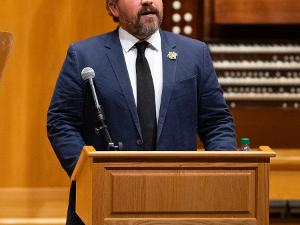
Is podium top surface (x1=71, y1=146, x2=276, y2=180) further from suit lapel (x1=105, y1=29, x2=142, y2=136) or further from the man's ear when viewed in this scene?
the man's ear

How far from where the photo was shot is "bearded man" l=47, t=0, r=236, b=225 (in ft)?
8.80

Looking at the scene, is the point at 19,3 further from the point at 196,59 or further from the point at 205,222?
the point at 205,222

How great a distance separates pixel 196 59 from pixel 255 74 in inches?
57.5

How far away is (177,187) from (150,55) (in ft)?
2.25

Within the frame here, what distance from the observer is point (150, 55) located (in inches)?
110

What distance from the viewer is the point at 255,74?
4.23 meters

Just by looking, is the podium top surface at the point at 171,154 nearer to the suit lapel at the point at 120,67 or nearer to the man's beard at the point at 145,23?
the suit lapel at the point at 120,67

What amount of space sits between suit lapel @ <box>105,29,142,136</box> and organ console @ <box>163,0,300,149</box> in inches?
57.1

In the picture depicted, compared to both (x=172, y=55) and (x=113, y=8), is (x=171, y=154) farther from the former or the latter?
(x=113, y=8)

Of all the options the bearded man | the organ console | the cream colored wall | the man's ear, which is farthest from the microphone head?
the cream colored wall

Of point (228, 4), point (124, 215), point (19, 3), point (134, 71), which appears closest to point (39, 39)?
point (19, 3)

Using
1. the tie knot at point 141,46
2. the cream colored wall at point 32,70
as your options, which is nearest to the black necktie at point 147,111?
the tie knot at point 141,46

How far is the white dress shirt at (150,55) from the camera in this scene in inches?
108

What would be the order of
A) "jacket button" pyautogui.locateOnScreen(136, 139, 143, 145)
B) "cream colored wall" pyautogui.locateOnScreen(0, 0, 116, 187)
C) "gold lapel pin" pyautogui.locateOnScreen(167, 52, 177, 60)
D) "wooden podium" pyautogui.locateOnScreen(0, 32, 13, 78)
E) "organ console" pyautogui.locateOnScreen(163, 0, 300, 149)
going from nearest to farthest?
"wooden podium" pyautogui.locateOnScreen(0, 32, 13, 78), "jacket button" pyautogui.locateOnScreen(136, 139, 143, 145), "gold lapel pin" pyautogui.locateOnScreen(167, 52, 177, 60), "organ console" pyautogui.locateOnScreen(163, 0, 300, 149), "cream colored wall" pyautogui.locateOnScreen(0, 0, 116, 187)
